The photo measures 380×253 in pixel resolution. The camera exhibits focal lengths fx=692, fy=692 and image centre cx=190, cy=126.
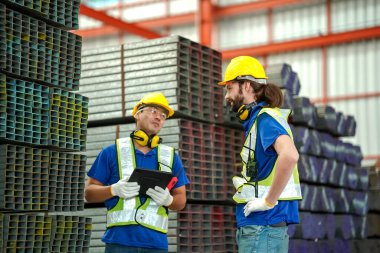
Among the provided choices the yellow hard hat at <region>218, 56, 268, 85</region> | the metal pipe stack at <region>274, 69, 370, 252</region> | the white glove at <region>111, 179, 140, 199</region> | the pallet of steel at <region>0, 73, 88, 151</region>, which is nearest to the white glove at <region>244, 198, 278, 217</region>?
the yellow hard hat at <region>218, 56, 268, 85</region>

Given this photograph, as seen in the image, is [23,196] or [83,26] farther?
[83,26]

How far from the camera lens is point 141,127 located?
16.9 feet

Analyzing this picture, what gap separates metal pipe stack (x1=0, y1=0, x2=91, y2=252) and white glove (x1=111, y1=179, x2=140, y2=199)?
11.6 inches

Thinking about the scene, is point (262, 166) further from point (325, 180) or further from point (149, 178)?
point (325, 180)

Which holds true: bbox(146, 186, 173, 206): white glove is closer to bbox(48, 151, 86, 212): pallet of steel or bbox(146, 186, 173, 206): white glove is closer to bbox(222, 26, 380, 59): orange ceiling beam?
bbox(48, 151, 86, 212): pallet of steel

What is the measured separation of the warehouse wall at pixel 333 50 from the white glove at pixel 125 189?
15.0 meters

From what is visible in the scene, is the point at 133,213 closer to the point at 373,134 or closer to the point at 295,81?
the point at 295,81

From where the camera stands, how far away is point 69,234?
476 centimetres

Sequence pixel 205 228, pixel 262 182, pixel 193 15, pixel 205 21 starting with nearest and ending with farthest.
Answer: pixel 262 182 < pixel 205 228 < pixel 205 21 < pixel 193 15

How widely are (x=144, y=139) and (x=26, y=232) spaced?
1.08 meters

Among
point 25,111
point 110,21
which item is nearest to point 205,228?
point 25,111

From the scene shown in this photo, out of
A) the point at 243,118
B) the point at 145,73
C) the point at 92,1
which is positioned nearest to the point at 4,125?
the point at 243,118

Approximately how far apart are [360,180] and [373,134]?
8.95 metres

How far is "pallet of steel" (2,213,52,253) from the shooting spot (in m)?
4.35
